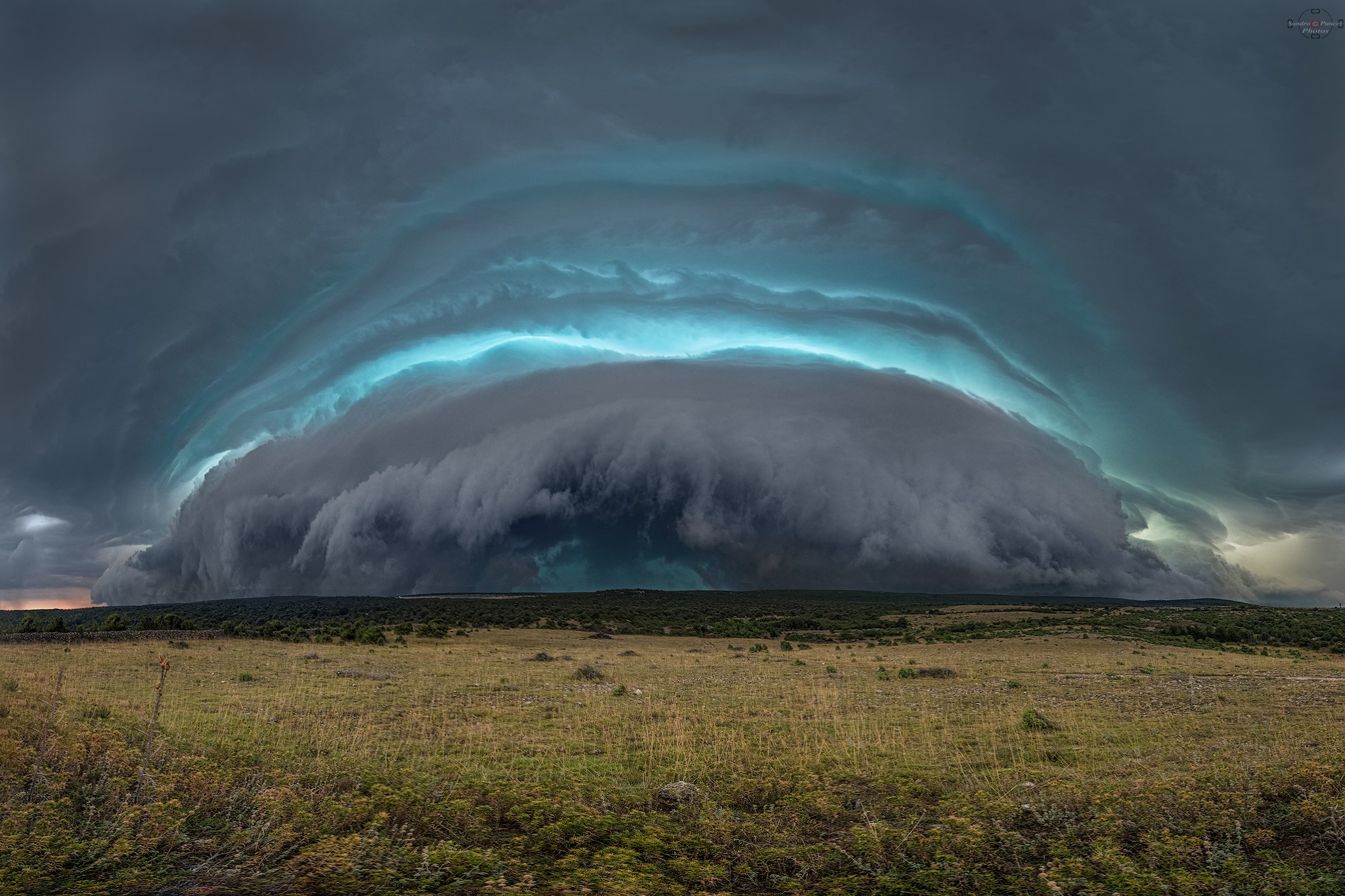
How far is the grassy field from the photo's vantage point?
9.92m

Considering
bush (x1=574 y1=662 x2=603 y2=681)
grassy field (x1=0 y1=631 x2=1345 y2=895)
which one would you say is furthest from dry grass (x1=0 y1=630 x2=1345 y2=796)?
bush (x1=574 y1=662 x2=603 y2=681)

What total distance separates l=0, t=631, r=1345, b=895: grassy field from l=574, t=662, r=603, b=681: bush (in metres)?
5.72

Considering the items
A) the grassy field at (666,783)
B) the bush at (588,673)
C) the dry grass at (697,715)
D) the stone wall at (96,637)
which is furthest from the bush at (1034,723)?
the stone wall at (96,637)

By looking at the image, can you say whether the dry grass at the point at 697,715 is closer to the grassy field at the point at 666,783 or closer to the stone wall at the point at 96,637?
the grassy field at the point at 666,783

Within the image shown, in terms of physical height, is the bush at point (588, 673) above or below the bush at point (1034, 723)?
below

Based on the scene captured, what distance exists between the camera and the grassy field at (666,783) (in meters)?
9.92

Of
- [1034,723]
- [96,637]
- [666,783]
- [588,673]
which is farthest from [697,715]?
[96,637]

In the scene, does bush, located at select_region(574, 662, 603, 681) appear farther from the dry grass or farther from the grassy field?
the grassy field

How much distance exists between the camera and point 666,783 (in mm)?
15328

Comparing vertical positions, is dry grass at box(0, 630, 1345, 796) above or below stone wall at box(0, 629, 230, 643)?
above

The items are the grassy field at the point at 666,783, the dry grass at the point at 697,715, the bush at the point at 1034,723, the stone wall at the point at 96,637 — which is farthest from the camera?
the stone wall at the point at 96,637

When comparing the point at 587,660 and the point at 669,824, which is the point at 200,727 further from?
the point at 587,660

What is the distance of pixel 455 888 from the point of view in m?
9.40

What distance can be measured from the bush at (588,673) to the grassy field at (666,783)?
225 inches
